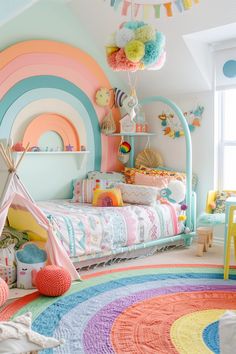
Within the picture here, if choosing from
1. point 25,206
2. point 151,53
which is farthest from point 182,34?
point 25,206

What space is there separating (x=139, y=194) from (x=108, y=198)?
1.16ft

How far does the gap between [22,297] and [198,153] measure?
9.21ft

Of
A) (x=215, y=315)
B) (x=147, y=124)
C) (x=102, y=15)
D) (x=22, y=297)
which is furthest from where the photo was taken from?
(x=147, y=124)

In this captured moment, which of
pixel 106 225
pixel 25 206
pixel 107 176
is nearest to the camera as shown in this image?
pixel 25 206

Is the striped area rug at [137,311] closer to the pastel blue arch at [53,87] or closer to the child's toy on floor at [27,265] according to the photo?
the child's toy on floor at [27,265]

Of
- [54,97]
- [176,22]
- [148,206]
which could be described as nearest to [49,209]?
[148,206]

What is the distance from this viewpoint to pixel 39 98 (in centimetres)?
488

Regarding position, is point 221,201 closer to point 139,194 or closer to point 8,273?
point 139,194

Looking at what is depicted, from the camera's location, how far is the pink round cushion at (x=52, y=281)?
3.33 metres

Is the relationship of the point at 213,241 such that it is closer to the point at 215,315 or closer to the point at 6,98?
the point at 215,315

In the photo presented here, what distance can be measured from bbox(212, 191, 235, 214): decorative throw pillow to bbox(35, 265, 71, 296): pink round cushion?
207 centimetres

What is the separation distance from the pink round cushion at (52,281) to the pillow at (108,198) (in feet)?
4.49

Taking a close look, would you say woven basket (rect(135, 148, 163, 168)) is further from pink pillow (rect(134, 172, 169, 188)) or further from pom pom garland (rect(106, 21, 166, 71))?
pom pom garland (rect(106, 21, 166, 71))

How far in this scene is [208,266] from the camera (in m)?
4.22
